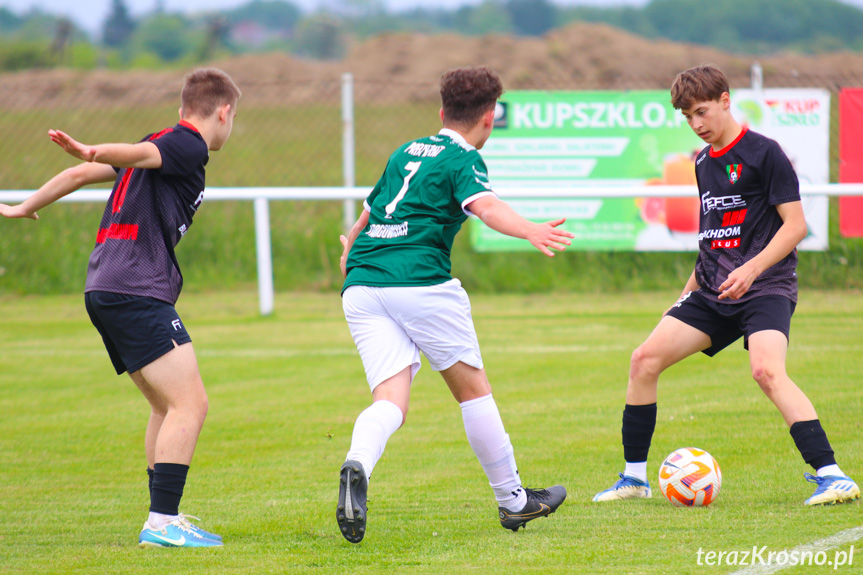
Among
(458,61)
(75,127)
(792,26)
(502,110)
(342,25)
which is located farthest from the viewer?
(342,25)

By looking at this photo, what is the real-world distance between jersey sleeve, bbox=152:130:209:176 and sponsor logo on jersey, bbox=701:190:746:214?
2.27 metres

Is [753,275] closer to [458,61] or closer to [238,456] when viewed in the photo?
[238,456]

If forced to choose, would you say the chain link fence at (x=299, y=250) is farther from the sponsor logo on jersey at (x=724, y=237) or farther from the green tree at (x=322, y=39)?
the green tree at (x=322, y=39)

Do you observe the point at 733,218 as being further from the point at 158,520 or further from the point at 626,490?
the point at 158,520

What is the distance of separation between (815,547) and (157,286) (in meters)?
2.71

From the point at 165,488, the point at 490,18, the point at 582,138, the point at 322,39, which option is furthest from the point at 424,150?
the point at 490,18

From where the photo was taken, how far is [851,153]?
11.0 metres

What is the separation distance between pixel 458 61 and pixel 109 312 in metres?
30.3

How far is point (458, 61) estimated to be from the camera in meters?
33.0

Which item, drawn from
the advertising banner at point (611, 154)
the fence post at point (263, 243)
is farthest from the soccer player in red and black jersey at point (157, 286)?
the advertising banner at point (611, 154)

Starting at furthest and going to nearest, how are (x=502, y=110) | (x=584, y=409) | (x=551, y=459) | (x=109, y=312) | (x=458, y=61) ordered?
1. (x=458, y=61)
2. (x=502, y=110)
3. (x=584, y=409)
4. (x=551, y=459)
5. (x=109, y=312)

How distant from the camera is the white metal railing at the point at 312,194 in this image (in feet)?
29.3

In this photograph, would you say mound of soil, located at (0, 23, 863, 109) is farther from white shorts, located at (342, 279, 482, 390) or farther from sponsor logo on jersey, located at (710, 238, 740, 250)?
white shorts, located at (342, 279, 482, 390)

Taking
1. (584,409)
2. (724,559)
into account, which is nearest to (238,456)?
(584,409)
